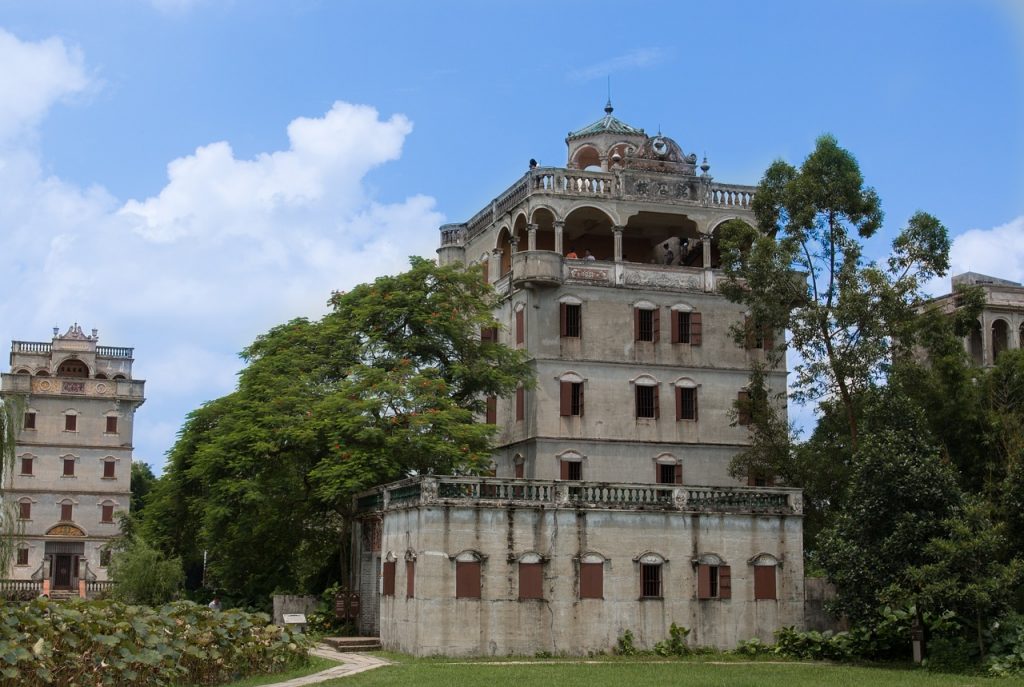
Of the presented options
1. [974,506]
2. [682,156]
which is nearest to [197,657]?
[974,506]

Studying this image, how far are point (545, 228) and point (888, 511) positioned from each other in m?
21.2

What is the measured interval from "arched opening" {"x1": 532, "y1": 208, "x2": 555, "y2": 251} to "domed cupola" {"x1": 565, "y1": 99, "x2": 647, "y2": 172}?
2971mm

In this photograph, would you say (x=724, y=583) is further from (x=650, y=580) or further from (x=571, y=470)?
(x=571, y=470)

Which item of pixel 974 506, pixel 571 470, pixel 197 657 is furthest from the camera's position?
pixel 571 470

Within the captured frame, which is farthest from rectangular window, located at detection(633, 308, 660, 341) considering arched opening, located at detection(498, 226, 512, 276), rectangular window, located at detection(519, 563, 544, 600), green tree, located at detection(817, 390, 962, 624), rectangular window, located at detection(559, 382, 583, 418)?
rectangular window, located at detection(519, 563, 544, 600)

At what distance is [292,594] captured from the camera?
4381 cm

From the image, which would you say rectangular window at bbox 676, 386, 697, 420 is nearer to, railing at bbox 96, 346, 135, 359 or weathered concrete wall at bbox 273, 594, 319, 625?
weathered concrete wall at bbox 273, 594, 319, 625

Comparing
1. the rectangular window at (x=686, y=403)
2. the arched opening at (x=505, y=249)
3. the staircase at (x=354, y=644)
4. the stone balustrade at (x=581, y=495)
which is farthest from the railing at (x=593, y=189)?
the staircase at (x=354, y=644)

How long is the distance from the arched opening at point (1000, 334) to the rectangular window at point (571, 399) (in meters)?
24.9

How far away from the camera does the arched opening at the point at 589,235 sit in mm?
50181

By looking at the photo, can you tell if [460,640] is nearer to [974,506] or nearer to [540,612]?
[540,612]

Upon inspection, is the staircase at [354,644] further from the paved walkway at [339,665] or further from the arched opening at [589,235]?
the arched opening at [589,235]

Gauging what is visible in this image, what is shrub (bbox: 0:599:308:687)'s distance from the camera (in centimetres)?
2438

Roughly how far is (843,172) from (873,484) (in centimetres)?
1276
